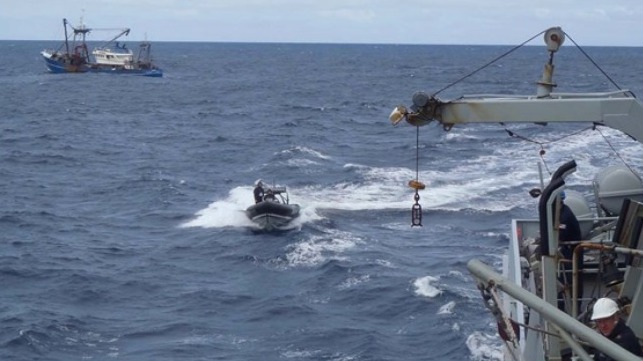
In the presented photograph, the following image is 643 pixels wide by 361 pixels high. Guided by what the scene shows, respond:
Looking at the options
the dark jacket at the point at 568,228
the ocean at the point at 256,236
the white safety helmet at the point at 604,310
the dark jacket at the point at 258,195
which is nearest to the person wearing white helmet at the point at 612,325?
the white safety helmet at the point at 604,310

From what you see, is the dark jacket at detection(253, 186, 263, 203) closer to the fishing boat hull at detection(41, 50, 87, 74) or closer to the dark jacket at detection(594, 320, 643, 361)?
the dark jacket at detection(594, 320, 643, 361)

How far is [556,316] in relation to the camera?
20.1ft

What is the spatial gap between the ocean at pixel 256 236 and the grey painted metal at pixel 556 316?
11003mm

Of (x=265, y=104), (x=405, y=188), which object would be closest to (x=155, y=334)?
(x=405, y=188)

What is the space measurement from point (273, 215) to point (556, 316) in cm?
2748

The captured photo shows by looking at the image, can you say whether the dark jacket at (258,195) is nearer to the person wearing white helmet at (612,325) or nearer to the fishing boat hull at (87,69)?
the person wearing white helmet at (612,325)

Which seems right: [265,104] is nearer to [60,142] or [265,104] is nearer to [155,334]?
[60,142]

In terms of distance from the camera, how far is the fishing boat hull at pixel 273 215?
33438mm

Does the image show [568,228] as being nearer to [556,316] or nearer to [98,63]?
[556,316]

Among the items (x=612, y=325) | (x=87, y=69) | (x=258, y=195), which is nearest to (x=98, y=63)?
(x=87, y=69)

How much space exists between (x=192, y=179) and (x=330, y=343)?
Result: 25217mm

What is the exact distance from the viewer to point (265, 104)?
3462 inches

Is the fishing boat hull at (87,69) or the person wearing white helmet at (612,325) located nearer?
the person wearing white helmet at (612,325)

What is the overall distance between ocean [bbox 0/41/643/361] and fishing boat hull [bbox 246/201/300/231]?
0.42 metres
